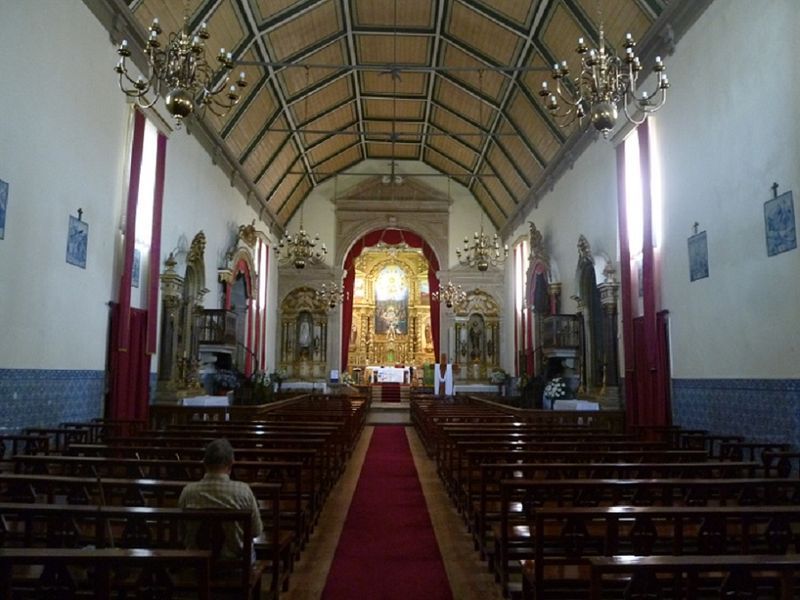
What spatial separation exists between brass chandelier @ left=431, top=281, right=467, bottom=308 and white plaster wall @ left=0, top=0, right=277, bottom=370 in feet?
39.3

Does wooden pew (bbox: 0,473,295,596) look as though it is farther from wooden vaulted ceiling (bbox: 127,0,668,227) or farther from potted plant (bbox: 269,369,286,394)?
potted plant (bbox: 269,369,286,394)

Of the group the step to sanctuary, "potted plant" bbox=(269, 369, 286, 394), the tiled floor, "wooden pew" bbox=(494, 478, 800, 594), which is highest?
"potted plant" bbox=(269, 369, 286, 394)

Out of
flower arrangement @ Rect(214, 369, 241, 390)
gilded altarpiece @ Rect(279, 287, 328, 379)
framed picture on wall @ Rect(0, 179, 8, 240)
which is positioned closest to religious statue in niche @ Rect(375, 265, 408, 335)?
gilded altarpiece @ Rect(279, 287, 328, 379)

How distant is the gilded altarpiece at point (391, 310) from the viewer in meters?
27.7

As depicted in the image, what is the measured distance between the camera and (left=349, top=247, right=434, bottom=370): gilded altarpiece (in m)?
27.7

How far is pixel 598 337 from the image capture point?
12922 millimetres

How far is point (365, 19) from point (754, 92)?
9008 millimetres

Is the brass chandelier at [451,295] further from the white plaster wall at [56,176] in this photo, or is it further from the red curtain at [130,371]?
the white plaster wall at [56,176]

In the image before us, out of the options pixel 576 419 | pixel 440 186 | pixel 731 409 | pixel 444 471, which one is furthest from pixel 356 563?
pixel 440 186

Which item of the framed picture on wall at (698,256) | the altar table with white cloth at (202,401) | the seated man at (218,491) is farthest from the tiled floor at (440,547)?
the altar table with white cloth at (202,401)

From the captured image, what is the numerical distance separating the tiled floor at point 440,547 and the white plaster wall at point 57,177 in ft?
12.6

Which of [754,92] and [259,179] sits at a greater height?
[259,179]

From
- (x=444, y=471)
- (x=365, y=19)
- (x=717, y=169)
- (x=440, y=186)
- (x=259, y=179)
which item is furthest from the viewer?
(x=440, y=186)

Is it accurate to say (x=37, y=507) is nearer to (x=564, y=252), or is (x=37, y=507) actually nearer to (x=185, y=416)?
(x=185, y=416)
